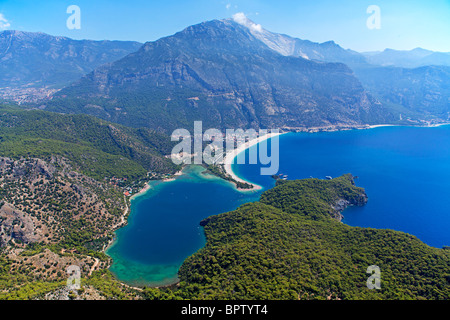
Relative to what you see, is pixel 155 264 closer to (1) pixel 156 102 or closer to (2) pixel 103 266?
(2) pixel 103 266

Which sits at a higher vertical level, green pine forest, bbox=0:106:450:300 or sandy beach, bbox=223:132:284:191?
sandy beach, bbox=223:132:284:191

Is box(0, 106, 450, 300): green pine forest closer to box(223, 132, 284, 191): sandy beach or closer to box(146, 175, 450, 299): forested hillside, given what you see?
box(146, 175, 450, 299): forested hillside

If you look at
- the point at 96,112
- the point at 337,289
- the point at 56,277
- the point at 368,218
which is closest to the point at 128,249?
the point at 56,277
